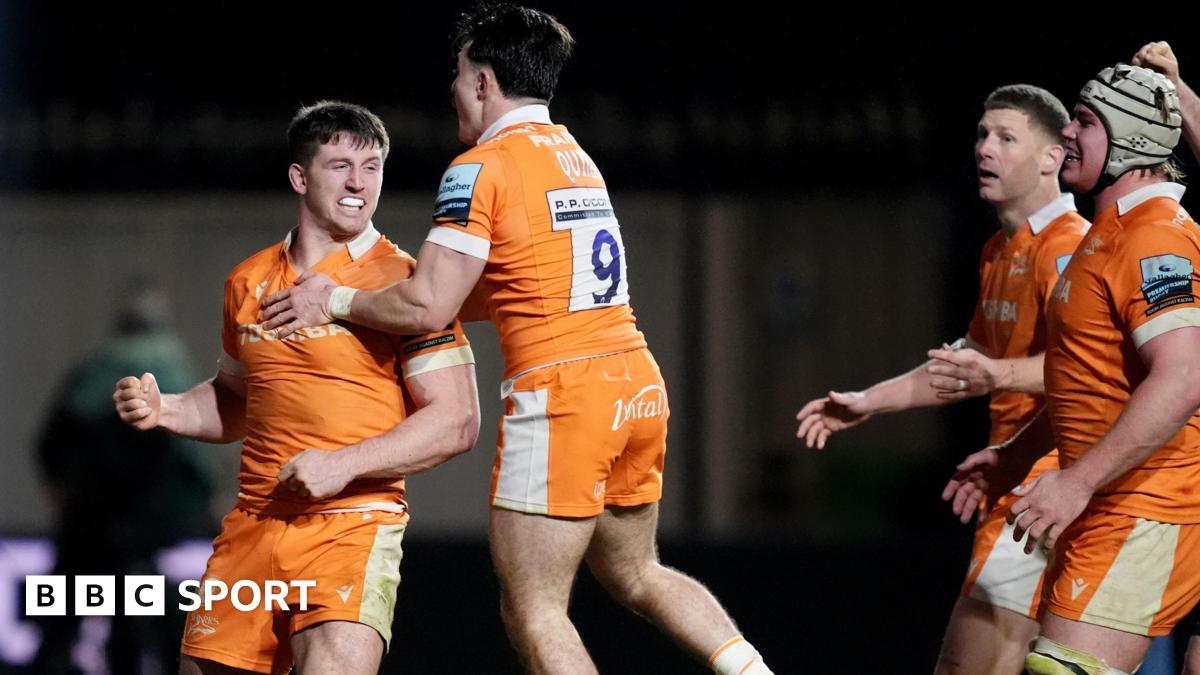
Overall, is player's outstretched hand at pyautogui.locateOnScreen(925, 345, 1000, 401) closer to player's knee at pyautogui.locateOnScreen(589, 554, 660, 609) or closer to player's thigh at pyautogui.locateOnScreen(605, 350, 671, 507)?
player's thigh at pyautogui.locateOnScreen(605, 350, 671, 507)

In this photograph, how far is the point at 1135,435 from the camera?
3043 millimetres

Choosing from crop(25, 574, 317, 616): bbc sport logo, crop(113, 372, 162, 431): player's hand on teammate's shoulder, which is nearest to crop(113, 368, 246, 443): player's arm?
crop(113, 372, 162, 431): player's hand on teammate's shoulder

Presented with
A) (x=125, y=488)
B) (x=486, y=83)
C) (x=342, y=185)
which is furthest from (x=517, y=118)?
(x=125, y=488)

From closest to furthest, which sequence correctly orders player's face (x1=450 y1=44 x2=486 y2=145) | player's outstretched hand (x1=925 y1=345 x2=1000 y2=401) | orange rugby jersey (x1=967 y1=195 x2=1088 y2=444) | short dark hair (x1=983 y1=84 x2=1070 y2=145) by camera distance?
player's face (x1=450 y1=44 x2=486 y2=145)
player's outstretched hand (x1=925 y1=345 x2=1000 y2=401)
orange rugby jersey (x1=967 y1=195 x2=1088 y2=444)
short dark hair (x1=983 y1=84 x2=1070 y2=145)

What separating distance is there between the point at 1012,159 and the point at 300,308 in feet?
7.10

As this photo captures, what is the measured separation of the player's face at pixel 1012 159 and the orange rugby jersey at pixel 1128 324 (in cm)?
101

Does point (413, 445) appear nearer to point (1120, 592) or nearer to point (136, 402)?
point (136, 402)

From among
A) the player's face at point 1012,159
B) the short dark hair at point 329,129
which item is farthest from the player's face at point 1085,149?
the short dark hair at point 329,129

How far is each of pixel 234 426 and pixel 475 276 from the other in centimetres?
86

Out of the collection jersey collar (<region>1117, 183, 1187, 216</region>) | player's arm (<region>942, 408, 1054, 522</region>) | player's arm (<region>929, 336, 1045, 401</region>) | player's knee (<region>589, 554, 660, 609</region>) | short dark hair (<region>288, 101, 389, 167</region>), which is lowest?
player's knee (<region>589, 554, 660, 609</region>)

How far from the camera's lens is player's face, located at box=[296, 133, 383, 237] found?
11.7 feet

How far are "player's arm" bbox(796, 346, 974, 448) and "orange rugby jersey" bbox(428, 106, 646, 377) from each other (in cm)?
85

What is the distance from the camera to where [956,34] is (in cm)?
794

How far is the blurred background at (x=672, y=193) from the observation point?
798cm
